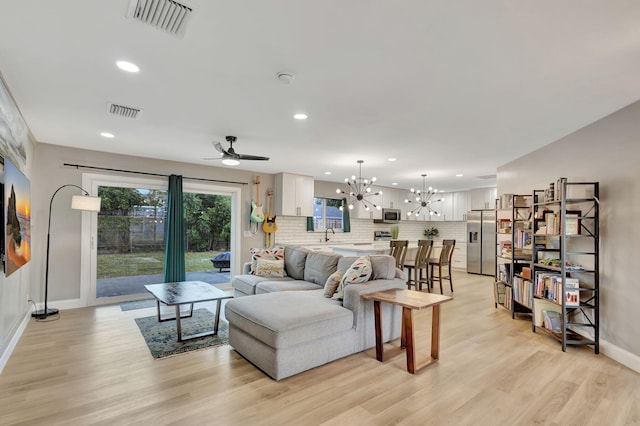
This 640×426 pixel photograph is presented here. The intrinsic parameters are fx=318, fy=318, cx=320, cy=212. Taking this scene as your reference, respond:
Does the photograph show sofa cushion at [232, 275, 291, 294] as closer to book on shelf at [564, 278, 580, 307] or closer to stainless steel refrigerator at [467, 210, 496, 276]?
book on shelf at [564, 278, 580, 307]

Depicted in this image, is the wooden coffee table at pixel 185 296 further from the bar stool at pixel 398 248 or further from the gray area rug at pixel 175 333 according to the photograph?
the bar stool at pixel 398 248

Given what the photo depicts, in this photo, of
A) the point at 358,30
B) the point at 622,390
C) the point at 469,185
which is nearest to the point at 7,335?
the point at 358,30

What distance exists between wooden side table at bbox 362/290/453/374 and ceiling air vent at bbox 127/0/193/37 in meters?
2.63

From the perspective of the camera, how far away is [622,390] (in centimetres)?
259

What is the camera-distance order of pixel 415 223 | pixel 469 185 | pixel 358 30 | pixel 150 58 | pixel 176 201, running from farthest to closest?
1. pixel 415 223
2. pixel 469 185
3. pixel 176 201
4. pixel 150 58
5. pixel 358 30

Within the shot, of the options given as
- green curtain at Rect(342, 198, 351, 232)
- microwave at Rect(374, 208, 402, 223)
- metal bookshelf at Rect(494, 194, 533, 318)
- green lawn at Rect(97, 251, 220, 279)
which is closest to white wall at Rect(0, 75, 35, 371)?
green lawn at Rect(97, 251, 220, 279)

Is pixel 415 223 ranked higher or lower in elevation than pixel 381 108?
lower

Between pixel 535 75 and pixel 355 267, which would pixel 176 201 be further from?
pixel 535 75

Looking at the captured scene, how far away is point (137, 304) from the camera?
16.8ft

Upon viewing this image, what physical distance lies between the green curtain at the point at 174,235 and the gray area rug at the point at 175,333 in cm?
131

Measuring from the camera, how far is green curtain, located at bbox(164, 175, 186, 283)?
18.5 feet

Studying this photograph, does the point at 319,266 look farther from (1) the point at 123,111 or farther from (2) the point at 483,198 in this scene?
(2) the point at 483,198

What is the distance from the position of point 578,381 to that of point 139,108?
15.9 feet

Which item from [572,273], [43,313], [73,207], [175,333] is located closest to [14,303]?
[43,313]
